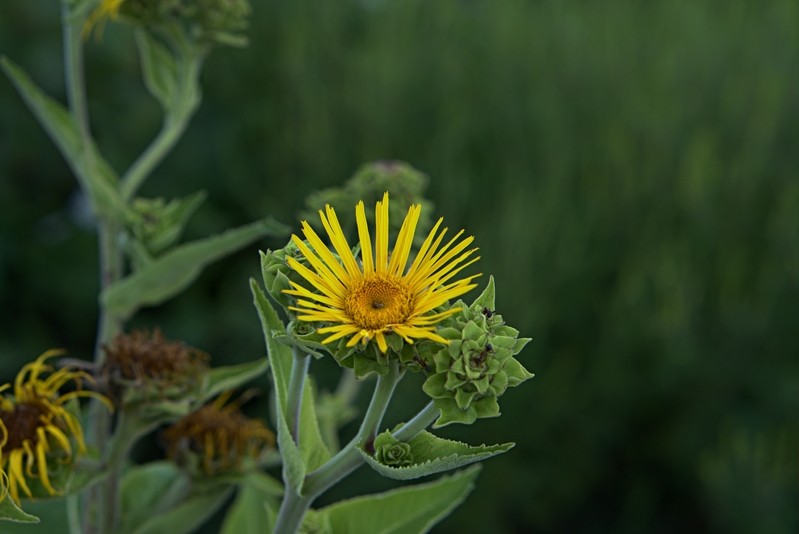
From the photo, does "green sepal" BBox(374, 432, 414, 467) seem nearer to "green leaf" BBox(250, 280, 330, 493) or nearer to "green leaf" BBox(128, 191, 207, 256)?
"green leaf" BBox(250, 280, 330, 493)

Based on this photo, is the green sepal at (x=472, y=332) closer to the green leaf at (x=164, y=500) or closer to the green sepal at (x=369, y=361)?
the green sepal at (x=369, y=361)

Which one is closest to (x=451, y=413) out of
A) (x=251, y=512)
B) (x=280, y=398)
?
(x=280, y=398)

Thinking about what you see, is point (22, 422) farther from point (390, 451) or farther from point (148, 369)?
point (390, 451)

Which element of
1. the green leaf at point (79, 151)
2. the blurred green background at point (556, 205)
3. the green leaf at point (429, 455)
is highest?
the blurred green background at point (556, 205)

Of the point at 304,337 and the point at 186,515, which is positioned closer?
the point at 304,337

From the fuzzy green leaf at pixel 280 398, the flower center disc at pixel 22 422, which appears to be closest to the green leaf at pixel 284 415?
the fuzzy green leaf at pixel 280 398

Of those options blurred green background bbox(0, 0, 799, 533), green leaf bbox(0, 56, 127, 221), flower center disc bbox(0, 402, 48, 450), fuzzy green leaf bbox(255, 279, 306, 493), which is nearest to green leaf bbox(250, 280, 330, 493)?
fuzzy green leaf bbox(255, 279, 306, 493)

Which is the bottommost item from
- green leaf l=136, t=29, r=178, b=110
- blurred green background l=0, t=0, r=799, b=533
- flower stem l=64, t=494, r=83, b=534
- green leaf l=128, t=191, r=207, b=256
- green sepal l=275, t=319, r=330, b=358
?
green sepal l=275, t=319, r=330, b=358
